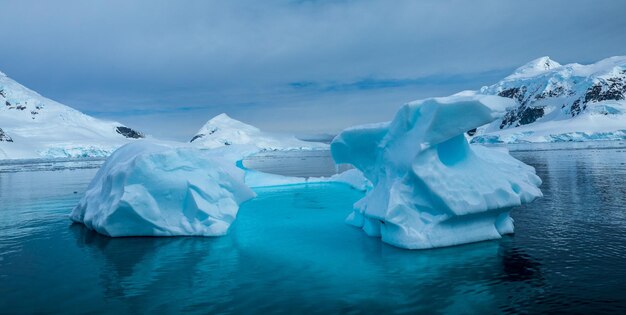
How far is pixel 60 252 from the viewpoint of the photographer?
37.8 feet

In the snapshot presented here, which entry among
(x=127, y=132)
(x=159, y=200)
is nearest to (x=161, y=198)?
(x=159, y=200)

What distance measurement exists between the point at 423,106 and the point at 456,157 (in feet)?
6.52

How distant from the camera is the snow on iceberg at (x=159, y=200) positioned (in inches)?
509

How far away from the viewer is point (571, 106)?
501ft

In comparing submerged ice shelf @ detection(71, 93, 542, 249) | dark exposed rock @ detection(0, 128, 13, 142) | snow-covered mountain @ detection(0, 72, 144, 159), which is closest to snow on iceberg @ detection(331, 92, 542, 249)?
submerged ice shelf @ detection(71, 93, 542, 249)

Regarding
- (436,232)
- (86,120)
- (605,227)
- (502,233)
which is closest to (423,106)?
(436,232)

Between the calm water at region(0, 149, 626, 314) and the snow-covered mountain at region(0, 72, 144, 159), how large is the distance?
118m

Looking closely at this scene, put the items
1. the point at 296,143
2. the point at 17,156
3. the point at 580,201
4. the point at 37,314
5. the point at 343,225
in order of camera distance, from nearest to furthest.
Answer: the point at 37,314 < the point at 343,225 < the point at 580,201 < the point at 17,156 < the point at 296,143

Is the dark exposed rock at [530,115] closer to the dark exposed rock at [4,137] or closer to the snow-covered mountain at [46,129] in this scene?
the snow-covered mountain at [46,129]

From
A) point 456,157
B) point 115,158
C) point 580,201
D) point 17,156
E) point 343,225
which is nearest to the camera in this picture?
point 456,157

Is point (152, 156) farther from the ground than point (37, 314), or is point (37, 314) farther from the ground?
point (152, 156)

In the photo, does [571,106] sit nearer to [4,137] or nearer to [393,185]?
[393,185]

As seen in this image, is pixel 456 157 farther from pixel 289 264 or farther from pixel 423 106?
pixel 289 264

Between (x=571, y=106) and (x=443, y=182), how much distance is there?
17177cm
